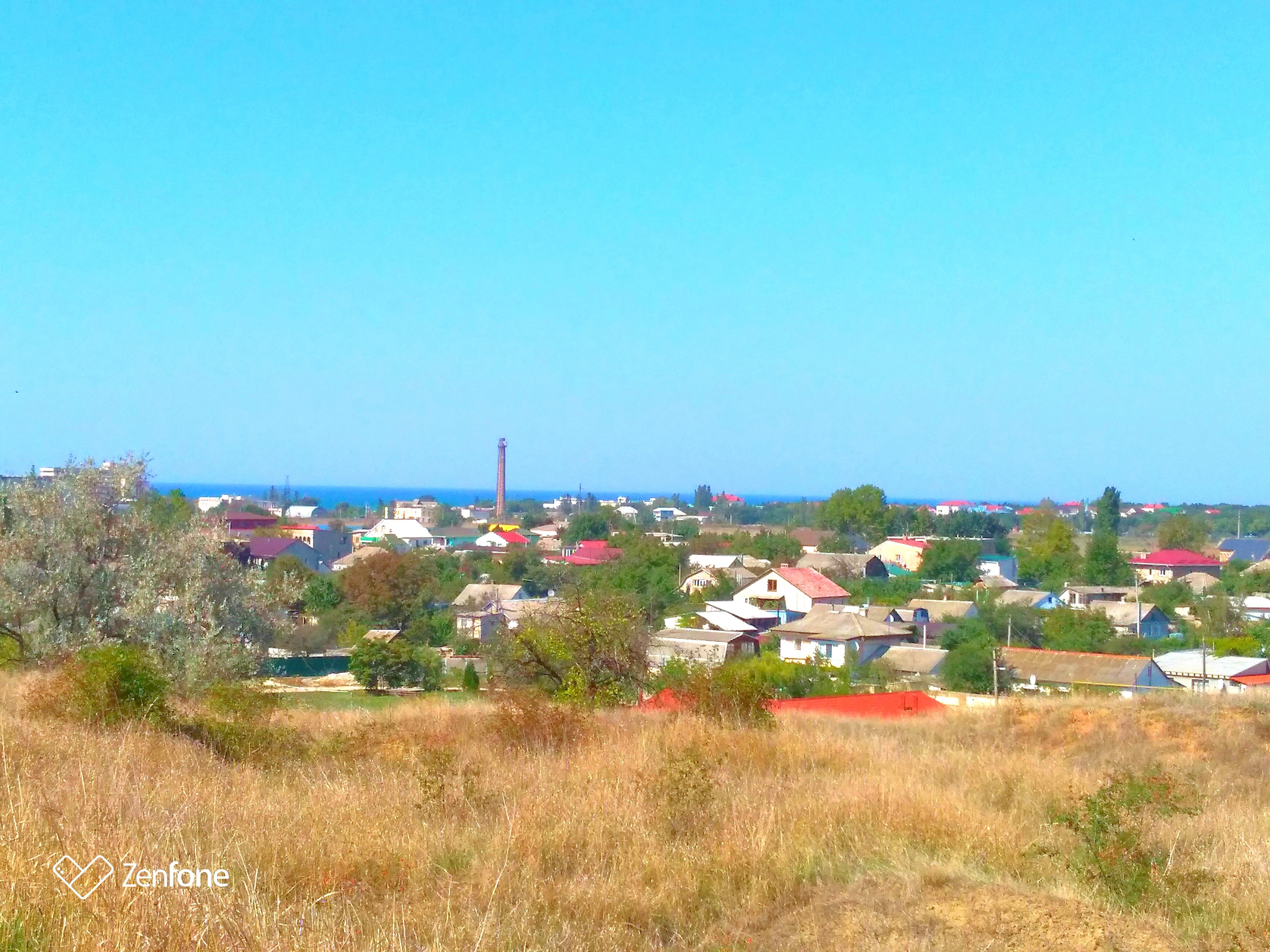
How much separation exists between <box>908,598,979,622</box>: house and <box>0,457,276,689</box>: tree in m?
33.9

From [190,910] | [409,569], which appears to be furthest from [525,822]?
[409,569]

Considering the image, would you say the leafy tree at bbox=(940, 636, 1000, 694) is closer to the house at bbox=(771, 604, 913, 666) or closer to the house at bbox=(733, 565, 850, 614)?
the house at bbox=(771, 604, 913, 666)

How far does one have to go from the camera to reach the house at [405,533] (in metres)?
90.0

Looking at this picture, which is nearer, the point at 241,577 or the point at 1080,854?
the point at 1080,854

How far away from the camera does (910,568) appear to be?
254 ft

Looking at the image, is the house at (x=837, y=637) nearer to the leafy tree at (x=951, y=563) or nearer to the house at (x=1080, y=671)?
the house at (x=1080, y=671)

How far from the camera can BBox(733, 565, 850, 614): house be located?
50.2 meters

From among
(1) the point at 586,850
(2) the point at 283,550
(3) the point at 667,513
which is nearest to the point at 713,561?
(2) the point at 283,550

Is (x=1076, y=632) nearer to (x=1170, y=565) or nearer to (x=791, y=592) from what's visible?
(x=791, y=592)

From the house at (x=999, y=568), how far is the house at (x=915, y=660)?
108 feet

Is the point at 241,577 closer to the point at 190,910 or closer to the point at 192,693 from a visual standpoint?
the point at 192,693

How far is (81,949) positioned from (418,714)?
34.7 ft

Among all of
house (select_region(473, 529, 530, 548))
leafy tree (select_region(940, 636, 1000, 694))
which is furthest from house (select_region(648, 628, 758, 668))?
house (select_region(473, 529, 530, 548))

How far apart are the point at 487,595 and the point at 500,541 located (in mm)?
37956
